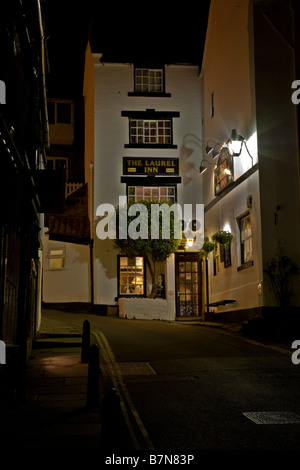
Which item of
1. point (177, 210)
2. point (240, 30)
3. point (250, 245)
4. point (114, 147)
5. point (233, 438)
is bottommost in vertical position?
point (233, 438)

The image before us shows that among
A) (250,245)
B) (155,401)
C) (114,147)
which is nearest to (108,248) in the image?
(114,147)

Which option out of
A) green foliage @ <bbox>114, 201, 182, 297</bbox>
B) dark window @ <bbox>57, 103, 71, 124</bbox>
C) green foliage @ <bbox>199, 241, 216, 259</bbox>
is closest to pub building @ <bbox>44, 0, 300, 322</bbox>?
green foliage @ <bbox>199, 241, 216, 259</bbox>

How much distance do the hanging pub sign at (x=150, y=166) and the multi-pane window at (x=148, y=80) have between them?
3746 millimetres

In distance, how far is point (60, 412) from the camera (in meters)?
8.66

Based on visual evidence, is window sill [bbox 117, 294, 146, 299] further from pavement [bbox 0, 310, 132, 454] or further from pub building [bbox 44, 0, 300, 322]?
pavement [bbox 0, 310, 132, 454]

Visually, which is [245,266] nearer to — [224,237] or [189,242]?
[224,237]

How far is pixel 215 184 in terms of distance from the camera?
2386 cm

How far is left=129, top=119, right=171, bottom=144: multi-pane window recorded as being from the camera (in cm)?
2762

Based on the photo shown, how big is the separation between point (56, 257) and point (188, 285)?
6.78 meters

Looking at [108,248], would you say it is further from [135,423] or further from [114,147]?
[135,423]

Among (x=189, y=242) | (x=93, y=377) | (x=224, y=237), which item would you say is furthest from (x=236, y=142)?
(x=93, y=377)

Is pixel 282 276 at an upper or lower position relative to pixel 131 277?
lower
